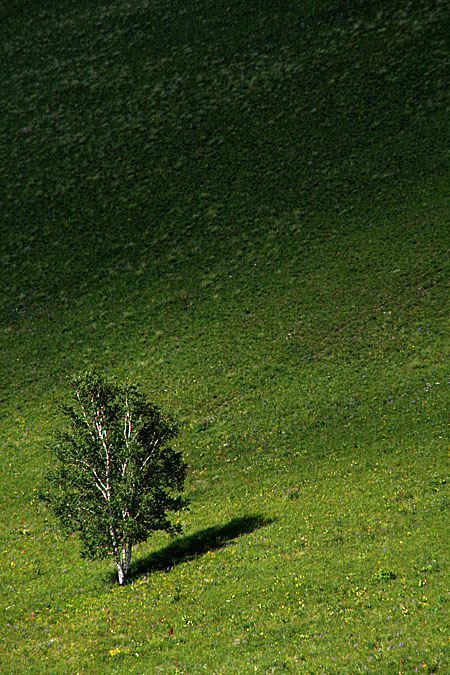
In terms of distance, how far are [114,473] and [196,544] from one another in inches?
196

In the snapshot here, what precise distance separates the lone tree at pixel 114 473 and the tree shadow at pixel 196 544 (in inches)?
43.0

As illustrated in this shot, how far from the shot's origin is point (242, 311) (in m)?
45.5

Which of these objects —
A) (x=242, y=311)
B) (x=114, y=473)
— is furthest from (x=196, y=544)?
(x=242, y=311)

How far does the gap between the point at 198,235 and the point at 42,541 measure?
36450 mm

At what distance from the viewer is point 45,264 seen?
56062mm

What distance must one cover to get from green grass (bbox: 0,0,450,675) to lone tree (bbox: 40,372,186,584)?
2030 mm

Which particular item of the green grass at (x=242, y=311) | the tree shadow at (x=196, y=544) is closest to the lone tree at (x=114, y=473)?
the tree shadow at (x=196, y=544)

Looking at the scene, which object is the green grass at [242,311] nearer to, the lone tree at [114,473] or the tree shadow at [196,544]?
the tree shadow at [196,544]

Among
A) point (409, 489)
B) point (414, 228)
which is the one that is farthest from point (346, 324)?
point (409, 489)

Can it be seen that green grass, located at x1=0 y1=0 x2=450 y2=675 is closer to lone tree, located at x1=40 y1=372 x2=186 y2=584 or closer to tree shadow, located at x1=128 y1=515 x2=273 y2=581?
tree shadow, located at x1=128 y1=515 x2=273 y2=581

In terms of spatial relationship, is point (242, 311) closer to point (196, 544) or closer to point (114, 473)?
point (196, 544)

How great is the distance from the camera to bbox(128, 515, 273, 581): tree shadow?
872 inches

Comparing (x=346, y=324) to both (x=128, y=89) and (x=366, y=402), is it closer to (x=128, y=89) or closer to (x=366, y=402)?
(x=366, y=402)

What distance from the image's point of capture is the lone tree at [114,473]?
21.0m
